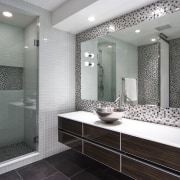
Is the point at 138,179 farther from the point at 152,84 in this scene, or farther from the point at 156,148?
the point at 152,84

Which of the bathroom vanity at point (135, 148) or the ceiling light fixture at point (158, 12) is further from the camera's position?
the ceiling light fixture at point (158, 12)

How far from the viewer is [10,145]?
9.00 ft

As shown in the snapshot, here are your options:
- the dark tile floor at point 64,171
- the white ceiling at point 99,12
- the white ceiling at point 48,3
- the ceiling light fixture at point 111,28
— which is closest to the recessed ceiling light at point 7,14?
the white ceiling at point 48,3

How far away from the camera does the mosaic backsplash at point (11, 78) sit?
2.75m

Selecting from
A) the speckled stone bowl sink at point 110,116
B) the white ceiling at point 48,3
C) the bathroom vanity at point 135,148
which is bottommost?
the bathroom vanity at point 135,148

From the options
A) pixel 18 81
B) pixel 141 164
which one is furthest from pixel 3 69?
pixel 141 164

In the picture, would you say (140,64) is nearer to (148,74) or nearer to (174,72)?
(148,74)

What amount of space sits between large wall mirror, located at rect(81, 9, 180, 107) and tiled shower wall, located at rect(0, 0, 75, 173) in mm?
474

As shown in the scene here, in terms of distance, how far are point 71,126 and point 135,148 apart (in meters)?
1.07

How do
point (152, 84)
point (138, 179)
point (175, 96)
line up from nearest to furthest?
1. point (138, 179)
2. point (175, 96)
3. point (152, 84)

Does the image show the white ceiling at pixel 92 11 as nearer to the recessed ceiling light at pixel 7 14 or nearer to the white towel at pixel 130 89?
the recessed ceiling light at pixel 7 14

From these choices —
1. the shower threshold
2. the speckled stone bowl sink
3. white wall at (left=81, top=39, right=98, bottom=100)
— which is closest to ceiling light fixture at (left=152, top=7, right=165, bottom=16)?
white wall at (left=81, top=39, right=98, bottom=100)

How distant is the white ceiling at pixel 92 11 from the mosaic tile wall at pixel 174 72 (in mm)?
625

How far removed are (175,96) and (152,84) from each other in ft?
1.01
